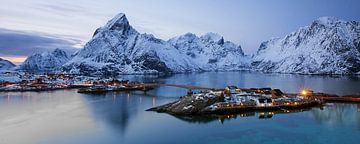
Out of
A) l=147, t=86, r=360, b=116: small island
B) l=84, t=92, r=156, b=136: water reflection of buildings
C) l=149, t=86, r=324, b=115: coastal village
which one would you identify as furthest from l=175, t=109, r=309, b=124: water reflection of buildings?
l=84, t=92, r=156, b=136: water reflection of buildings

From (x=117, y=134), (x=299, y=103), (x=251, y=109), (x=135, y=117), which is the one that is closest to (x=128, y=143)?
(x=117, y=134)

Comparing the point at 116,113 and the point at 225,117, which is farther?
the point at 116,113

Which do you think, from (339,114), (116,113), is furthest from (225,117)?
(339,114)

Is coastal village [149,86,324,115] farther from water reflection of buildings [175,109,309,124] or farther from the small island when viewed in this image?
water reflection of buildings [175,109,309,124]

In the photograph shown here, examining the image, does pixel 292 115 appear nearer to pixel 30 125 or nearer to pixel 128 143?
pixel 128 143

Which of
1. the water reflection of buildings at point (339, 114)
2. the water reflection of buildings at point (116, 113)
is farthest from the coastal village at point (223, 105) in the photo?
the water reflection of buildings at point (116, 113)

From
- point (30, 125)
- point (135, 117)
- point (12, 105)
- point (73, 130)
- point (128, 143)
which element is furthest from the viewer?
point (12, 105)

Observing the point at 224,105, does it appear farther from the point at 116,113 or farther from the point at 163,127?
the point at 116,113

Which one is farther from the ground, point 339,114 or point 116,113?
point 339,114

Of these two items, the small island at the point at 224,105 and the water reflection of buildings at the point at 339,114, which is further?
the small island at the point at 224,105

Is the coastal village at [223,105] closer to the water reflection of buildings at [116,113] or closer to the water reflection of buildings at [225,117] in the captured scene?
the water reflection of buildings at [225,117]

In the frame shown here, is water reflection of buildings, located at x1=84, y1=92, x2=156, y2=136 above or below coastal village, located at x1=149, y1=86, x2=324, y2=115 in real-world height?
below
